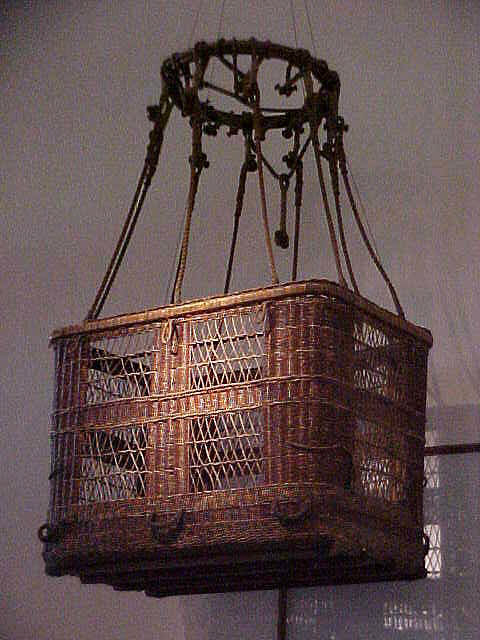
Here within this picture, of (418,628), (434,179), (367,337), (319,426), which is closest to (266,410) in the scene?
(319,426)

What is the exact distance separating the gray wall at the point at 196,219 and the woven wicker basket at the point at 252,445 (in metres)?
0.27

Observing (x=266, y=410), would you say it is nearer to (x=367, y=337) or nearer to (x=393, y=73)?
(x=367, y=337)

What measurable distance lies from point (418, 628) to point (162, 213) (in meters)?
1.08

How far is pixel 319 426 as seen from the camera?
5.69 feet

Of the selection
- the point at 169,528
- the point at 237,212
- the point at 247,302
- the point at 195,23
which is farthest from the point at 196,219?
the point at 169,528

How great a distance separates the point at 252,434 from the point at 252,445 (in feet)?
0.15

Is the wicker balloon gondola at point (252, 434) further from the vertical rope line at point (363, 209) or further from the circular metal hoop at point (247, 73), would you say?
the vertical rope line at point (363, 209)

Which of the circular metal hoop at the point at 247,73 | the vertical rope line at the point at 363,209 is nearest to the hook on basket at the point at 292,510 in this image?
the circular metal hoop at the point at 247,73

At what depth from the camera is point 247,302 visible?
1807mm

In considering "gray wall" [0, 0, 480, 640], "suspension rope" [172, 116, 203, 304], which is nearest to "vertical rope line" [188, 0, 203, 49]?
"gray wall" [0, 0, 480, 640]

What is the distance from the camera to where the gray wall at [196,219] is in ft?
7.36

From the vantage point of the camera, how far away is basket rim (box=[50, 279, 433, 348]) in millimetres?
1766

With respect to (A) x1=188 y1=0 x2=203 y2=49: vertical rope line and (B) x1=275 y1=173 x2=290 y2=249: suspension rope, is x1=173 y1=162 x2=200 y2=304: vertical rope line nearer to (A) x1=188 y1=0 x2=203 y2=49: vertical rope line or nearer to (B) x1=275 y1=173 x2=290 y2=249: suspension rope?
(B) x1=275 y1=173 x2=290 y2=249: suspension rope

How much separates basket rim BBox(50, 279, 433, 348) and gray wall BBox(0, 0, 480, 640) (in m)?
0.39
